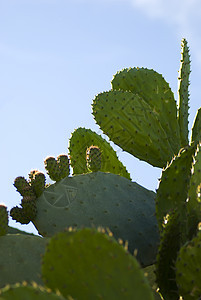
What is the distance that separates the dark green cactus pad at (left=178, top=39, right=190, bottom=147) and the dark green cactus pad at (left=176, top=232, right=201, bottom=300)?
1313mm

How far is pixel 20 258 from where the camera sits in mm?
1735

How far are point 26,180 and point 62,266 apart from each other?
1.03 m

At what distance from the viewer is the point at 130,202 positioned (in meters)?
2.24

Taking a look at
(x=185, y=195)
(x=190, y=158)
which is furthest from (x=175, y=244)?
(x=190, y=158)

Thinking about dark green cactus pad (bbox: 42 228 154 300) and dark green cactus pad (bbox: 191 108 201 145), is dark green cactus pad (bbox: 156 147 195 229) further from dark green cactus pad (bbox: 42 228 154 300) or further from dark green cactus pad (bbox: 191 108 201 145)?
dark green cactus pad (bbox: 191 108 201 145)

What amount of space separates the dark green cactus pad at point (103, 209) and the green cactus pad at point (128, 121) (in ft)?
0.95

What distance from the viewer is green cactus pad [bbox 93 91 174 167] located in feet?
8.23

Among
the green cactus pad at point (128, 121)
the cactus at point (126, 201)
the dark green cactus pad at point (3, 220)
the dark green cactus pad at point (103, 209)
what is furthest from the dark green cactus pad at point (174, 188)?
the green cactus pad at point (128, 121)

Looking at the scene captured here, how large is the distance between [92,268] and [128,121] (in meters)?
1.37

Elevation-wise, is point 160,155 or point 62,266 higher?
point 160,155

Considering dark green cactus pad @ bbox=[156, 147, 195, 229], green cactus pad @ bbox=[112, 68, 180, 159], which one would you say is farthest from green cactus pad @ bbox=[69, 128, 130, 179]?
dark green cactus pad @ bbox=[156, 147, 195, 229]

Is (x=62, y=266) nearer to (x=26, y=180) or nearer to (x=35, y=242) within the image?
(x=35, y=242)

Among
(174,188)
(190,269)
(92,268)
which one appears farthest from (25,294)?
(174,188)

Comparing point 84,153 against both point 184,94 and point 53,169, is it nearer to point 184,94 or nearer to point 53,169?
point 53,169
